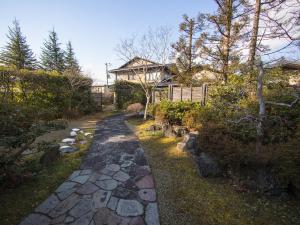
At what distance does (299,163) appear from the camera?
2.79 m

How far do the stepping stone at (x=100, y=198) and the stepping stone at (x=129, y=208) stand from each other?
0.92 feet

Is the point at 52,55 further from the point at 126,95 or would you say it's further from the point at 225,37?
the point at 225,37

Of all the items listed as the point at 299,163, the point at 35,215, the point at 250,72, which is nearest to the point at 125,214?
the point at 35,215

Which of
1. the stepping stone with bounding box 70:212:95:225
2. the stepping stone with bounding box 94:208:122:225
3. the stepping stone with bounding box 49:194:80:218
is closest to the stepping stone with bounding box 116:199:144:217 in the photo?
the stepping stone with bounding box 94:208:122:225

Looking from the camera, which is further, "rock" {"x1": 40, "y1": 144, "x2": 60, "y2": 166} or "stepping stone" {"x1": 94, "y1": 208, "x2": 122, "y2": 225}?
"rock" {"x1": 40, "y1": 144, "x2": 60, "y2": 166}

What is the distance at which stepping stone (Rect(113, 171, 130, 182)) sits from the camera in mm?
3908

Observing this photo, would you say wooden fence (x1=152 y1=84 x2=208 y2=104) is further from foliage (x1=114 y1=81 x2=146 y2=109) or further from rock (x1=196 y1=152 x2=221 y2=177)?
foliage (x1=114 y1=81 x2=146 y2=109)

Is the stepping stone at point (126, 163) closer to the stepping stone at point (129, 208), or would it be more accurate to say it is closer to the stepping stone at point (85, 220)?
the stepping stone at point (129, 208)

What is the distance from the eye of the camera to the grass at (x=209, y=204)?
106 inches

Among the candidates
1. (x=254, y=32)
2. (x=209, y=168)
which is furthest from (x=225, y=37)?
(x=209, y=168)

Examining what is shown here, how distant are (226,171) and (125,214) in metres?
2.40

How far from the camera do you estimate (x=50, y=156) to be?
450cm

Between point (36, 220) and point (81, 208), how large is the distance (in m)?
0.65

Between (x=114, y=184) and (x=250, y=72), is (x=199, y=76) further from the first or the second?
(x=114, y=184)
